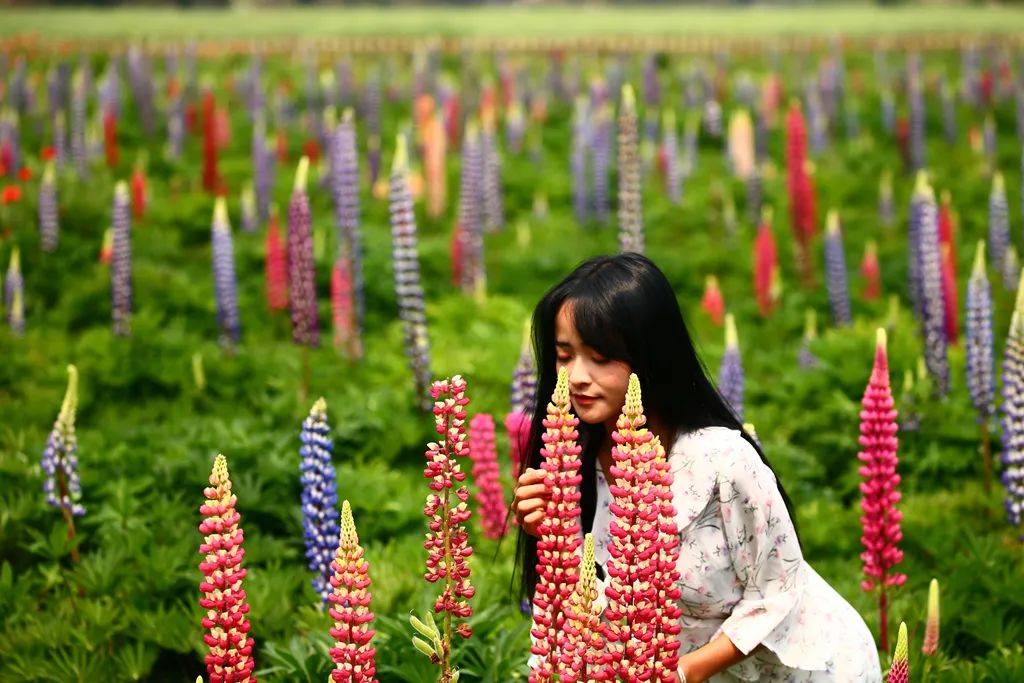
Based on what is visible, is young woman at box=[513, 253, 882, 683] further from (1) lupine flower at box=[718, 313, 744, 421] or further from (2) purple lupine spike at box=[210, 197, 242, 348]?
(2) purple lupine spike at box=[210, 197, 242, 348]

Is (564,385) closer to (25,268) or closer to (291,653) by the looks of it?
(291,653)

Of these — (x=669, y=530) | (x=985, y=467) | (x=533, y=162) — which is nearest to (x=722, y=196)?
(x=533, y=162)

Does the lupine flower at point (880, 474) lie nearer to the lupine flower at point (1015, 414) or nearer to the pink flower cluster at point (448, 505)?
the lupine flower at point (1015, 414)

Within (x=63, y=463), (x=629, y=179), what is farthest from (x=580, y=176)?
(x=63, y=463)

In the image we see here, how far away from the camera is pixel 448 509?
2674 millimetres

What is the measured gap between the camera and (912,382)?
6.29 meters

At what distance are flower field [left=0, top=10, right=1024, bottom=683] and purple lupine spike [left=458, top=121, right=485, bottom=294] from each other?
3 centimetres

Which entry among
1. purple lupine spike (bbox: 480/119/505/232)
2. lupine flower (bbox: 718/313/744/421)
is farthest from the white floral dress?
purple lupine spike (bbox: 480/119/505/232)

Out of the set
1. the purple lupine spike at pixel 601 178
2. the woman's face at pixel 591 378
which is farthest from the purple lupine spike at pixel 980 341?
the purple lupine spike at pixel 601 178

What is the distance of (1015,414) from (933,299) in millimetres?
1895

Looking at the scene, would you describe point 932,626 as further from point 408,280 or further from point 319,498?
point 408,280

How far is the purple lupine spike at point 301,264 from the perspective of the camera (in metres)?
6.97

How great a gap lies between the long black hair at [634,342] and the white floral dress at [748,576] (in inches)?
5.1

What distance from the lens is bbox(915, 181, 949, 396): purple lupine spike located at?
650 centimetres
